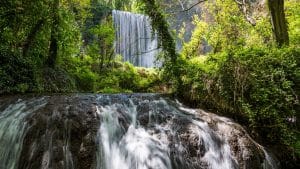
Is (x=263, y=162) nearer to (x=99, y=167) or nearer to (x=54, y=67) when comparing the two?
(x=99, y=167)

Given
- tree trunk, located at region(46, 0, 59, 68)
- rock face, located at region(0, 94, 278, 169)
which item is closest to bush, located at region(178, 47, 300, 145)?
rock face, located at region(0, 94, 278, 169)

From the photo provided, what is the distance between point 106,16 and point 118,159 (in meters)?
21.0

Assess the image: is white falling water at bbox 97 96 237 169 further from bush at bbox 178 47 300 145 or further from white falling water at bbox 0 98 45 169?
white falling water at bbox 0 98 45 169

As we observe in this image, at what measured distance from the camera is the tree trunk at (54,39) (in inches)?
453

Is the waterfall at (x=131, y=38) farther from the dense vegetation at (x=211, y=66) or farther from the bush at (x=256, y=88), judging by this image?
the bush at (x=256, y=88)

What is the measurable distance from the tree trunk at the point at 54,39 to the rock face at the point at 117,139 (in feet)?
17.5

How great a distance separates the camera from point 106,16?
83.4 feet

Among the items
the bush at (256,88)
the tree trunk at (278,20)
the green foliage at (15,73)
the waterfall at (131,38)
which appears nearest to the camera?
the bush at (256,88)

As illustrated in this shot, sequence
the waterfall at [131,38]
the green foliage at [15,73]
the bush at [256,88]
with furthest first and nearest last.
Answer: the waterfall at [131,38] → the green foliage at [15,73] → the bush at [256,88]

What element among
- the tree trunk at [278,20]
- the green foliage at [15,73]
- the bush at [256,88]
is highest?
the tree trunk at [278,20]

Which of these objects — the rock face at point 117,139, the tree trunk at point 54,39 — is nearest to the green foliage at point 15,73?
the tree trunk at point 54,39

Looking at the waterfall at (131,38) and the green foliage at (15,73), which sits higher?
the waterfall at (131,38)

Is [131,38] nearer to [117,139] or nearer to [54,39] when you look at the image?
[54,39]

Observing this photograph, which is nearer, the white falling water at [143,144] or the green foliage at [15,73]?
the white falling water at [143,144]
